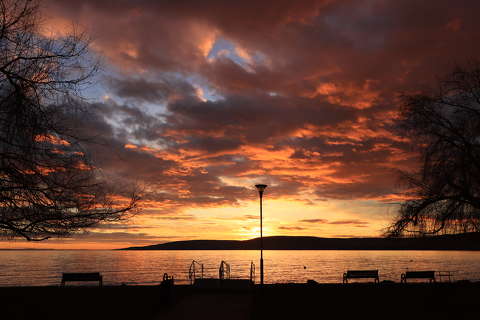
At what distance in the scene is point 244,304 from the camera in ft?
48.5

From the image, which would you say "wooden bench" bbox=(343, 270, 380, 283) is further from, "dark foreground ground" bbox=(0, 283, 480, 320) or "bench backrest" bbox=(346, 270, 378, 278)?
"dark foreground ground" bbox=(0, 283, 480, 320)

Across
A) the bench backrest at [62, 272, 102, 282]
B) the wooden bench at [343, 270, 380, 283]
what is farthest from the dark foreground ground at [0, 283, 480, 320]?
the wooden bench at [343, 270, 380, 283]

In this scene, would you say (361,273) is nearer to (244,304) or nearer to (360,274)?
(360,274)

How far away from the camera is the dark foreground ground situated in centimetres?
1317

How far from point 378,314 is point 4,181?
39.5ft

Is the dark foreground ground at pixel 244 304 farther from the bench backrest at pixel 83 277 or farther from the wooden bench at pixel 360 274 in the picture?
the wooden bench at pixel 360 274

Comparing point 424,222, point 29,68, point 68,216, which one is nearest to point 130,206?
point 68,216

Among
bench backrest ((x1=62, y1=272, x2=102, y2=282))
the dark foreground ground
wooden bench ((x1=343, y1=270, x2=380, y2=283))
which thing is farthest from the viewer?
wooden bench ((x1=343, y1=270, x2=380, y2=283))

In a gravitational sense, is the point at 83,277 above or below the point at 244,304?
above

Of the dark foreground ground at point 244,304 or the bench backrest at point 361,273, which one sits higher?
the bench backrest at point 361,273

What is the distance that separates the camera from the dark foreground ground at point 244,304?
43.2 ft

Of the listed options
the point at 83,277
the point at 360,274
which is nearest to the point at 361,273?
the point at 360,274

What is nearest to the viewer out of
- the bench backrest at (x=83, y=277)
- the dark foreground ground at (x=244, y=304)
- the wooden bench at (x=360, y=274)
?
the dark foreground ground at (x=244, y=304)

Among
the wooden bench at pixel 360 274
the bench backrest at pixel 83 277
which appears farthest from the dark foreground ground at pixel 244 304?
the wooden bench at pixel 360 274
